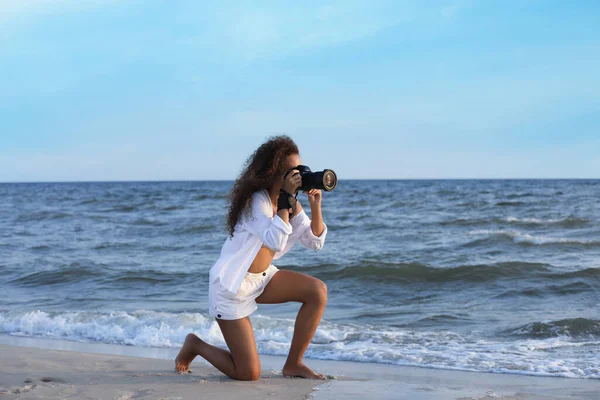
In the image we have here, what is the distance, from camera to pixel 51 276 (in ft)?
30.6

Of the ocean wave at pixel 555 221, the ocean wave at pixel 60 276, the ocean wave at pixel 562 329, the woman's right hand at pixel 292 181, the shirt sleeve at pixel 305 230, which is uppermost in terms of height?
the woman's right hand at pixel 292 181

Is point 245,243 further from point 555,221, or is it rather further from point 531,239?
point 555,221

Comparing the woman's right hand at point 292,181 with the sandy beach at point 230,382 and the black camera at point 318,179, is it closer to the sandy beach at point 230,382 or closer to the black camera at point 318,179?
the black camera at point 318,179

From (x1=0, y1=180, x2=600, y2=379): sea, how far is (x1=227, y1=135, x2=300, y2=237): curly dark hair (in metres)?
0.25

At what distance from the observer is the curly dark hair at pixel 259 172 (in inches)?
146

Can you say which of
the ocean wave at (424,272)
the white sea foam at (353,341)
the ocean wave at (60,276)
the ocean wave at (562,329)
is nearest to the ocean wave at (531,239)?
the ocean wave at (424,272)

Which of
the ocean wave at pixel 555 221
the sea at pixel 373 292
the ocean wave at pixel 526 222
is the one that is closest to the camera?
the sea at pixel 373 292

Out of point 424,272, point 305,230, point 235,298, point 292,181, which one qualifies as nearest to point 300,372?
point 235,298

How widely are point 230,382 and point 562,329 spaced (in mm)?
3461

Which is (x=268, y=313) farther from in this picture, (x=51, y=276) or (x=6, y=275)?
(x=6, y=275)

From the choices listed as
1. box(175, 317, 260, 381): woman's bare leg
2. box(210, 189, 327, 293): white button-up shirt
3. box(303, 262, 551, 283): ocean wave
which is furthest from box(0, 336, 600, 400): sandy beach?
box(303, 262, 551, 283): ocean wave

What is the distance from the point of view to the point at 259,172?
3.77 metres

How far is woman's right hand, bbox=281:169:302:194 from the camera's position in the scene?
368 cm

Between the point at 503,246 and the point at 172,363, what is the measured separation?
9032mm
